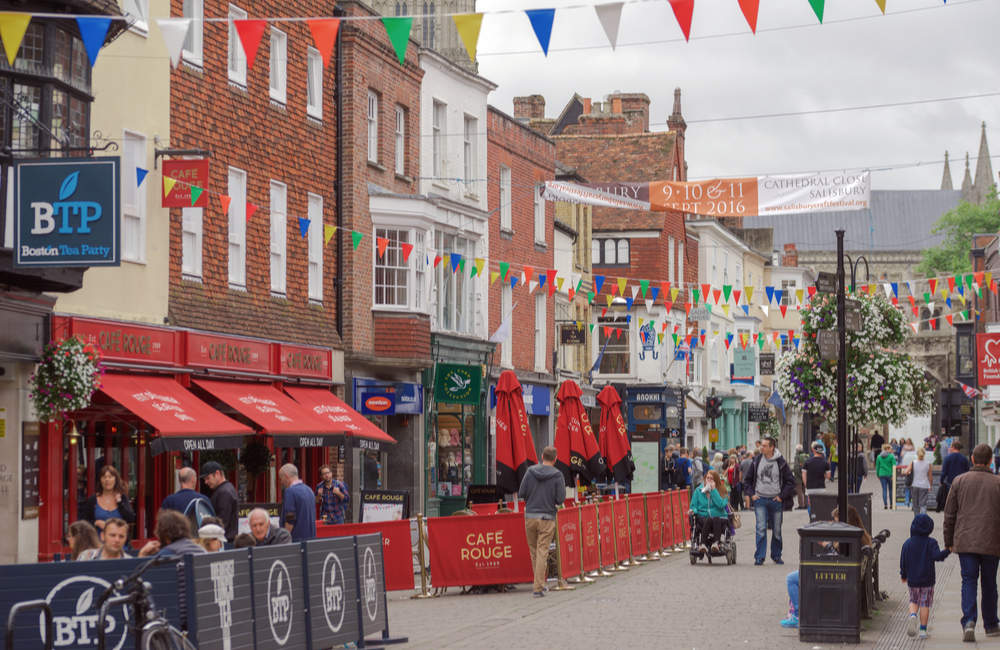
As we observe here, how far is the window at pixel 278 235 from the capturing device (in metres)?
28.1

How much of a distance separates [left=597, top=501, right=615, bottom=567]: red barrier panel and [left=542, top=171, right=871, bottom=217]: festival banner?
5041 mm

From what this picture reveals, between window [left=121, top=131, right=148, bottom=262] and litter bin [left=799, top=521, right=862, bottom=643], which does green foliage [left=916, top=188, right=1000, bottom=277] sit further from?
litter bin [left=799, top=521, right=862, bottom=643]

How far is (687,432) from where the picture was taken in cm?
6500

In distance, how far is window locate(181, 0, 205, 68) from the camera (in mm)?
24902

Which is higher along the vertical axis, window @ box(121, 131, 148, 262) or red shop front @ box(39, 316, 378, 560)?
window @ box(121, 131, 148, 262)

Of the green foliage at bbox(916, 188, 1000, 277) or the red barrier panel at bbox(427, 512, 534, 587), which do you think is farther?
the green foliage at bbox(916, 188, 1000, 277)

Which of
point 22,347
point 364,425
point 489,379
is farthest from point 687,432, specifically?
point 22,347

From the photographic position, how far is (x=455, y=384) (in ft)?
113

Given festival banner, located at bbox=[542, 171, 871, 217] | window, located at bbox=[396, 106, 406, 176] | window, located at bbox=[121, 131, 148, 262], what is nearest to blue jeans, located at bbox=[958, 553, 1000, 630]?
festival banner, located at bbox=[542, 171, 871, 217]

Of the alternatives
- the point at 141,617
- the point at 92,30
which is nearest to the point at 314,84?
the point at 92,30

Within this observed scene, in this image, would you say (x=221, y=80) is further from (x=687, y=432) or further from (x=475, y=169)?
(x=687, y=432)

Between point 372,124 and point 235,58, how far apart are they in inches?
240

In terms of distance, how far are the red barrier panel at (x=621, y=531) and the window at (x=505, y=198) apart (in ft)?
55.1

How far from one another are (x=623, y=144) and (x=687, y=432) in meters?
12.7
